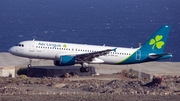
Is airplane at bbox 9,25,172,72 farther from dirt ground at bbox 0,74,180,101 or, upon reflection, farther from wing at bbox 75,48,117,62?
dirt ground at bbox 0,74,180,101

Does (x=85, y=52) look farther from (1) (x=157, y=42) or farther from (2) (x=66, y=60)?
(1) (x=157, y=42)

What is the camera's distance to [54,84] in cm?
7350

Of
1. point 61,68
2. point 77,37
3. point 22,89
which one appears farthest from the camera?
point 77,37

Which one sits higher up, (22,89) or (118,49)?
(118,49)

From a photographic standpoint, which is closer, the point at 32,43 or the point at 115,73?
the point at 32,43

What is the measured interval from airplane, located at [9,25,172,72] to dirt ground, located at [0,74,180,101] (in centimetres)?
278

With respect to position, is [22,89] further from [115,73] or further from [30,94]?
[115,73]

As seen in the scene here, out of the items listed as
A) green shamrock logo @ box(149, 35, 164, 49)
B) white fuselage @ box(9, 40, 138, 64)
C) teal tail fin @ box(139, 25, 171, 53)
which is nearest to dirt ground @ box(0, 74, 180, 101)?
white fuselage @ box(9, 40, 138, 64)

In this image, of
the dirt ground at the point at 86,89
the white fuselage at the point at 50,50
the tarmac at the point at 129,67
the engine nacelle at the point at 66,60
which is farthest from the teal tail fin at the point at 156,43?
the engine nacelle at the point at 66,60

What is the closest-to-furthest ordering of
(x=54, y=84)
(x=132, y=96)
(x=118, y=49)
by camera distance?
(x=132, y=96), (x=54, y=84), (x=118, y=49)

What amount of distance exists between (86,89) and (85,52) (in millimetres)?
8574

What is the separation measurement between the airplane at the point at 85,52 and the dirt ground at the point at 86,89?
2.78 metres

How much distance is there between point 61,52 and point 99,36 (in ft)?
404

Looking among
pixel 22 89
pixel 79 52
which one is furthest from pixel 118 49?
pixel 22 89
